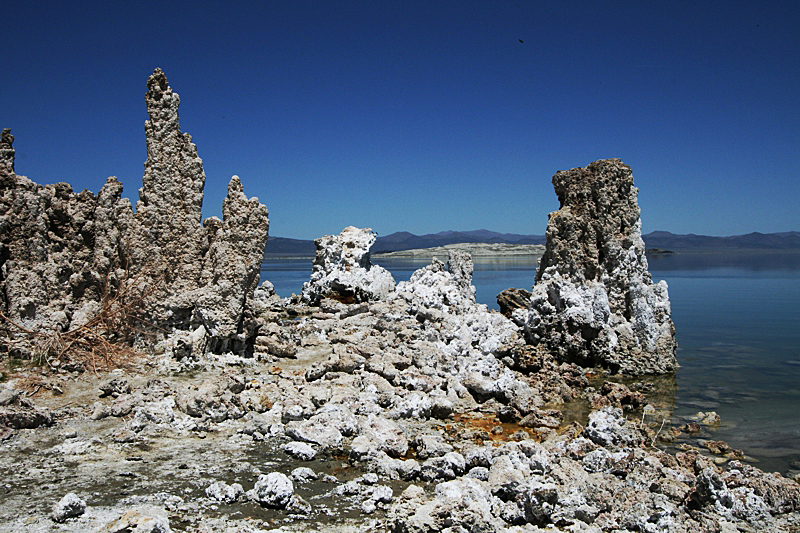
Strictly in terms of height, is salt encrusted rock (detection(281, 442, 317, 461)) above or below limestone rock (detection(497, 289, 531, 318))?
below

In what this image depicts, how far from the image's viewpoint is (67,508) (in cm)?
431

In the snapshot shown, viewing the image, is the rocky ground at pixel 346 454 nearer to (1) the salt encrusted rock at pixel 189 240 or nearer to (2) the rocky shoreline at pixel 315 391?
(2) the rocky shoreline at pixel 315 391

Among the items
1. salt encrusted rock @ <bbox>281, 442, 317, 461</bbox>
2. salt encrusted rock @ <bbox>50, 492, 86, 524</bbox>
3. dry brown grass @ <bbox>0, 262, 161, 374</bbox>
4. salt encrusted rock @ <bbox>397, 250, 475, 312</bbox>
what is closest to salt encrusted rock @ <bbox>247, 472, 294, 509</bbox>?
salt encrusted rock @ <bbox>281, 442, 317, 461</bbox>

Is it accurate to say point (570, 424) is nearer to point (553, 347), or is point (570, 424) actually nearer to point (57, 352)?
point (553, 347)

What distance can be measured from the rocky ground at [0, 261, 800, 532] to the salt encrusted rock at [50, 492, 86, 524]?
0.04ft

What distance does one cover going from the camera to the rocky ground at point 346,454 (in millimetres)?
4788

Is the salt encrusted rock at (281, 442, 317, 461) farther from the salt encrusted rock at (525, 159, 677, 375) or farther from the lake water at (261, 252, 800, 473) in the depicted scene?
the salt encrusted rock at (525, 159, 677, 375)

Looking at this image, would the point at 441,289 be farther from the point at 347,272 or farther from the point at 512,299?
the point at 347,272

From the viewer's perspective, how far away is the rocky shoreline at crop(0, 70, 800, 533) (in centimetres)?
497

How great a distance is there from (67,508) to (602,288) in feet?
34.4

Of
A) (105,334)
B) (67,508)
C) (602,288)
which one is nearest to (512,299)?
(602,288)

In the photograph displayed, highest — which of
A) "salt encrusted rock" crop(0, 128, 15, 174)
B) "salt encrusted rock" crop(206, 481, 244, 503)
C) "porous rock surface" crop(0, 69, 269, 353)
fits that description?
"salt encrusted rock" crop(0, 128, 15, 174)

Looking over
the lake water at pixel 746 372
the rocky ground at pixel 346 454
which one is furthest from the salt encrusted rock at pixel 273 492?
the lake water at pixel 746 372

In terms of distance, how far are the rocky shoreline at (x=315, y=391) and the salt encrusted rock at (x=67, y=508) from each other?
0.01 m
